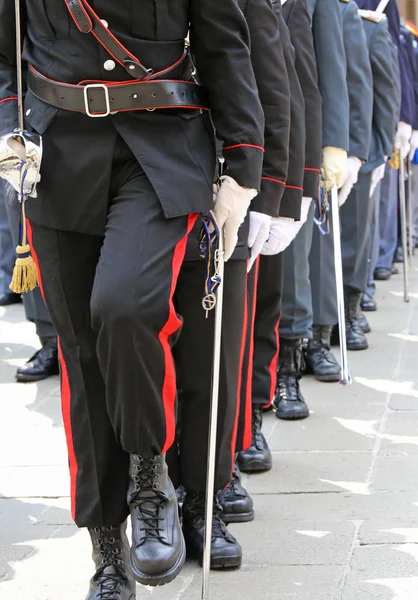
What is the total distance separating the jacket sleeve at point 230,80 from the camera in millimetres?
3104

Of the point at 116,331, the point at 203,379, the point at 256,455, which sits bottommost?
the point at 256,455

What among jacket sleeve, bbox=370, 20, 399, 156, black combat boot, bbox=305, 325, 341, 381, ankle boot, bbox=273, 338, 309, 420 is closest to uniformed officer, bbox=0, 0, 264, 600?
ankle boot, bbox=273, 338, 309, 420

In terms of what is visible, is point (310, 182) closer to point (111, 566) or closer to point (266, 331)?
point (266, 331)

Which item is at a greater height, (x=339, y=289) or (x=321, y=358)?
(x=339, y=289)

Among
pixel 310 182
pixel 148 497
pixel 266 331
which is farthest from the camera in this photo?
pixel 310 182

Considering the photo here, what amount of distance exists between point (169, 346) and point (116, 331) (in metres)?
0.19

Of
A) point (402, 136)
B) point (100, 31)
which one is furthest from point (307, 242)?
point (402, 136)

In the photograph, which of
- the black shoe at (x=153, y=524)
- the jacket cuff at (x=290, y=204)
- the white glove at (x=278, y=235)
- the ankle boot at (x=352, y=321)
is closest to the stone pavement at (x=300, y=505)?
the black shoe at (x=153, y=524)

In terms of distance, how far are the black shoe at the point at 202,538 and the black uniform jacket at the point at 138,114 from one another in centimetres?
102

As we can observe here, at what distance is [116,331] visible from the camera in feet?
9.38

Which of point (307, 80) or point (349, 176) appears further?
point (349, 176)

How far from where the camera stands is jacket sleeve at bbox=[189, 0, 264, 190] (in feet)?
10.2

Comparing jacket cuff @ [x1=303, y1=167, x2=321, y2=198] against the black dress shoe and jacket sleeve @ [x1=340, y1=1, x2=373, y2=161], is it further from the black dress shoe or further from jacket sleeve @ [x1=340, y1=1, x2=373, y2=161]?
the black dress shoe

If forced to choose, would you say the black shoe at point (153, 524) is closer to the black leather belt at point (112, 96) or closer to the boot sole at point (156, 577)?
the boot sole at point (156, 577)
